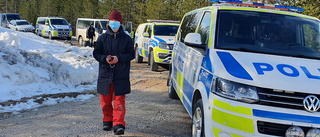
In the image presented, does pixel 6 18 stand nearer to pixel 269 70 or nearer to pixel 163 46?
pixel 163 46

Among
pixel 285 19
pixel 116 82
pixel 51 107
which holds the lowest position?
pixel 51 107

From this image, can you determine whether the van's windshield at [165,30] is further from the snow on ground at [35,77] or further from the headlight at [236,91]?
the headlight at [236,91]

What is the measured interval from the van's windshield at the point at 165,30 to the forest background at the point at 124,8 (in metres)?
5.54

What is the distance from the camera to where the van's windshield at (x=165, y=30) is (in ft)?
39.2

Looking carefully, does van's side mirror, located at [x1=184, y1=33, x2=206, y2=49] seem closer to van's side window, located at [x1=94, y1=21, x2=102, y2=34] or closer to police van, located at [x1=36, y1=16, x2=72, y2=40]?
van's side window, located at [x1=94, y1=21, x2=102, y2=34]

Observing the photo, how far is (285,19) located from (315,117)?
1.87 meters

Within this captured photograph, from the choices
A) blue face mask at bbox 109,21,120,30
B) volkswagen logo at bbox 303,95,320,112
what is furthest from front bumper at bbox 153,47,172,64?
volkswagen logo at bbox 303,95,320,112

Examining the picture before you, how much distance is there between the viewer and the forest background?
22.9 metres

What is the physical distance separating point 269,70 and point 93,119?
3.34 m

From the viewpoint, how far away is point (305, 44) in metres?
4.05

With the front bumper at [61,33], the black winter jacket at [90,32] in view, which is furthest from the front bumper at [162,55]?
the front bumper at [61,33]

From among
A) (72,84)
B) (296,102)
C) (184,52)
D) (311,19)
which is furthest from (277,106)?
(72,84)

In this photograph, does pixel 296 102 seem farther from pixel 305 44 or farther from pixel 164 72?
pixel 164 72

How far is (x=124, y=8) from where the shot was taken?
177 ft
